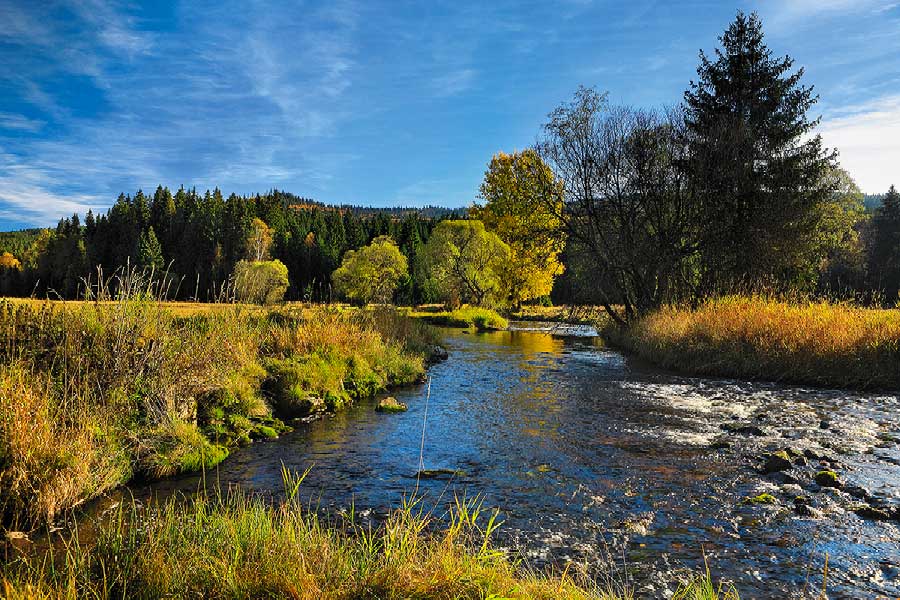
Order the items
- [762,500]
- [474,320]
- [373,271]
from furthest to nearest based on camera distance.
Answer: [373,271] < [474,320] < [762,500]

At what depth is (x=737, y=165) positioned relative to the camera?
24.5 meters

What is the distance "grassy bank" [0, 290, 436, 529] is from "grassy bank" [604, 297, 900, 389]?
11269mm

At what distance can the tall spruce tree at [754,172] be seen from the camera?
24.6 metres

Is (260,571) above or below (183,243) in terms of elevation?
below

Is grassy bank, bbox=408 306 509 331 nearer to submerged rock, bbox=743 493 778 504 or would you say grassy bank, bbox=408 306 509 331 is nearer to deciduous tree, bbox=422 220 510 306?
deciduous tree, bbox=422 220 510 306

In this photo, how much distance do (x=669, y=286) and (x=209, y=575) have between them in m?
26.1

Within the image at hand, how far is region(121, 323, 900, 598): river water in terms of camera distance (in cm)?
515

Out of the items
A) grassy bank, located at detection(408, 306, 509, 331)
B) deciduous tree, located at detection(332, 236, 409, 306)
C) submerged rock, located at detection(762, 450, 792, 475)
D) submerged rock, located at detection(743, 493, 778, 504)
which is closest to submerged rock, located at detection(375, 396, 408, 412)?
submerged rock, located at detection(762, 450, 792, 475)

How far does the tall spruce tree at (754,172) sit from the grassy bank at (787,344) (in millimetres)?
6561

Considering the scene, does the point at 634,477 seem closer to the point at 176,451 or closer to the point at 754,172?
the point at 176,451

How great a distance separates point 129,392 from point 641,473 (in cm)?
785

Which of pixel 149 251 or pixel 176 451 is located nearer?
pixel 176 451

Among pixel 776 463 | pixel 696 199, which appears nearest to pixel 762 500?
pixel 776 463

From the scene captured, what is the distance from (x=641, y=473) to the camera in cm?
766
